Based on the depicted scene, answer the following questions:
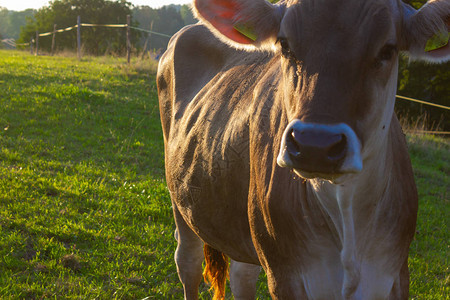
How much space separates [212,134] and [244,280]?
1.21 m

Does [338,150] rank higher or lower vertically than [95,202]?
higher

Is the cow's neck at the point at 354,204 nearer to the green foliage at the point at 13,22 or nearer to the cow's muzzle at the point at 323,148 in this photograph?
the cow's muzzle at the point at 323,148

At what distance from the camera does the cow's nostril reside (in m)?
1.69

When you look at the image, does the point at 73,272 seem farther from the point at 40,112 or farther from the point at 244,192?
the point at 40,112

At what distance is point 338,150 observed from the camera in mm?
1703

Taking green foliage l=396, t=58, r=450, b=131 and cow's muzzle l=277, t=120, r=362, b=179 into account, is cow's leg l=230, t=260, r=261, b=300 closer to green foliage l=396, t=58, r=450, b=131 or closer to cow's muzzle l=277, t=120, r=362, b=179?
cow's muzzle l=277, t=120, r=362, b=179

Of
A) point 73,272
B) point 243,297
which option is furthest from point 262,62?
point 73,272

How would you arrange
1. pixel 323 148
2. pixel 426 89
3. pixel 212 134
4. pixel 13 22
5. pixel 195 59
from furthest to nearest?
pixel 13 22, pixel 426 89, pixel 195 59, pixel 212 134, pixel 323 148

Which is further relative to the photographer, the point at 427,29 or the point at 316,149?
the point at 427,29

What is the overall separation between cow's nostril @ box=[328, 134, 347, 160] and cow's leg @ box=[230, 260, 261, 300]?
2089 mm

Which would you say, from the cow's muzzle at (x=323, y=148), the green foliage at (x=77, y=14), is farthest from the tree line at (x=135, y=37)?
the cow's muzzle at (x=323, y=148)

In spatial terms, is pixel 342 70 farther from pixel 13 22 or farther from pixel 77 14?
pixel 13 22

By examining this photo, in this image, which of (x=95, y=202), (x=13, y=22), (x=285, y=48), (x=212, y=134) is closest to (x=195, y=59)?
(x=212, y=134)

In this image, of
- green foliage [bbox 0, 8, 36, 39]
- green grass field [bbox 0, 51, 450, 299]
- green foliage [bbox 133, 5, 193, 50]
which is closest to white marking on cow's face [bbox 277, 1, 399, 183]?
green grass field [bbox 0, 51, 450, 299]
